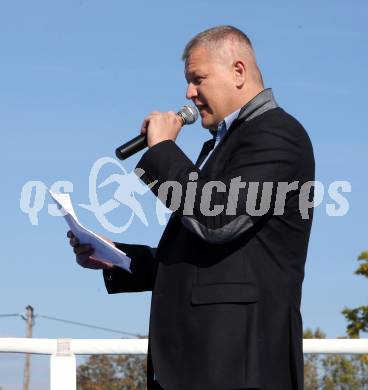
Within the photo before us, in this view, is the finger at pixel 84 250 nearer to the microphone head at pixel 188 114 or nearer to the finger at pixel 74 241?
the finger at pixel 74 241

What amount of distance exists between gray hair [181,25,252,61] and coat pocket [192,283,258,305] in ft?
3.31

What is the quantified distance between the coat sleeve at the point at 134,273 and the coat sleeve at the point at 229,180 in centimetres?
68

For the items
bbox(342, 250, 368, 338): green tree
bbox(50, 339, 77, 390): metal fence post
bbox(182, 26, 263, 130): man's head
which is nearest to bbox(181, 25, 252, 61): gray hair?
bbox(182, 26, 263, 130): man's head

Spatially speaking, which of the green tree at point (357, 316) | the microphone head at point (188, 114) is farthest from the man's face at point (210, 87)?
the green tree at point (357, 316)

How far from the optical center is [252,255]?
347 cm

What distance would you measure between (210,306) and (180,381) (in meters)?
0.29

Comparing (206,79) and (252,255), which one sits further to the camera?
(206,79)

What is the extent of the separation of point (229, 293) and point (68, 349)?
9.00 ft

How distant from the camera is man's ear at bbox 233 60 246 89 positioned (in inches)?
148

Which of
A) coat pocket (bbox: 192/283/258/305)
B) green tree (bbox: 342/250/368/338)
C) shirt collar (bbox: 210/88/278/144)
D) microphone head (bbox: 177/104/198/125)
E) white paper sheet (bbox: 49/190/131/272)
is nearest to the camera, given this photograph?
coat pocket (bbox: 192/283/258/305)

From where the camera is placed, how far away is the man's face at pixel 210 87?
12.3 ft

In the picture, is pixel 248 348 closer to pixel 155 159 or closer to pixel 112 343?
pixel 155 159

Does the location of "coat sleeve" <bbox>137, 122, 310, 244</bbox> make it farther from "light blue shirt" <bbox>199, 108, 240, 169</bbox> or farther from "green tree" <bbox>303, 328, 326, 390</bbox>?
"green tree" <bbox>303, 328, 326, 390</bbox>

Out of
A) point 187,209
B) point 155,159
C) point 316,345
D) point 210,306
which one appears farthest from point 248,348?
point 316,345
